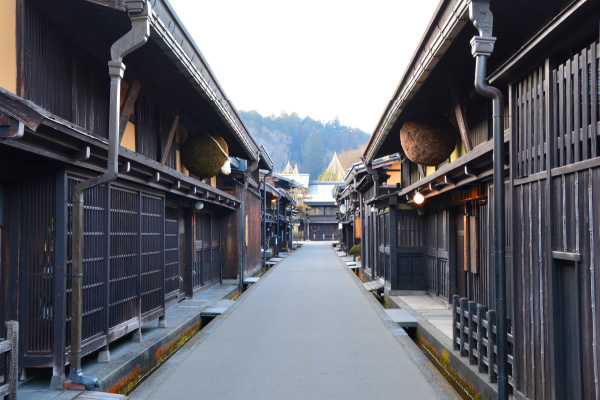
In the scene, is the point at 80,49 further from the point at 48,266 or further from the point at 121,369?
the point at 121,369

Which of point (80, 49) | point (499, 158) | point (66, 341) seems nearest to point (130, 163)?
point (80, 49)

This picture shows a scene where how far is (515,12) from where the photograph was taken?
6.88 meters

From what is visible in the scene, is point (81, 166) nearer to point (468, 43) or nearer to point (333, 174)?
point (468, 43)

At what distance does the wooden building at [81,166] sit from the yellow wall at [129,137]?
0.13ft

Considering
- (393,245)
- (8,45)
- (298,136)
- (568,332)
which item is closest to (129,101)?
(8,45)

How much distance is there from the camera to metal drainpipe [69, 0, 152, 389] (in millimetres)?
6840

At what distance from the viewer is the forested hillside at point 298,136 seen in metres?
156

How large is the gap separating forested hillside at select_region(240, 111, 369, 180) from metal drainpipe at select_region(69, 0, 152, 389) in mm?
138274

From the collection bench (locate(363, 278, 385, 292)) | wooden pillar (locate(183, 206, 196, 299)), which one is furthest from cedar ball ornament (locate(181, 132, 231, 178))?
bench (locate(363, 278, 385, 292))

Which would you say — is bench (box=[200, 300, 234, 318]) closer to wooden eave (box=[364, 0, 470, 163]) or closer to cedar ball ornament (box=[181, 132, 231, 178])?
cedar ball ornament (box=[181, 132, 231, 178])

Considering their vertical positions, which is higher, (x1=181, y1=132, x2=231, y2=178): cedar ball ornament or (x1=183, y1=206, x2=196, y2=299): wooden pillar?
(x1=181, y1=132, x2=231, y2=178): cedar ball ornament

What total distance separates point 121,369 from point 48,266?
1951 mm

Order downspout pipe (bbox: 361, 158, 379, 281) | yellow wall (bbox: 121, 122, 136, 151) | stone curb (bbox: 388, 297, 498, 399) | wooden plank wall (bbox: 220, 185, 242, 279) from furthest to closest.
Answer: wooden plank wall (bbox: 220, 185, 242, 279) < downspout pipe (bbox: 361, 158, 379, 281) < yellow wall (bbox: 121, 122, 136, 151) < stone curb (bbox: 388, 297, 498, 399)

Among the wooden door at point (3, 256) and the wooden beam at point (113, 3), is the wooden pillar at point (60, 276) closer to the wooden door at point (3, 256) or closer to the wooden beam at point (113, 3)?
the wooden door at point (3, 256)
